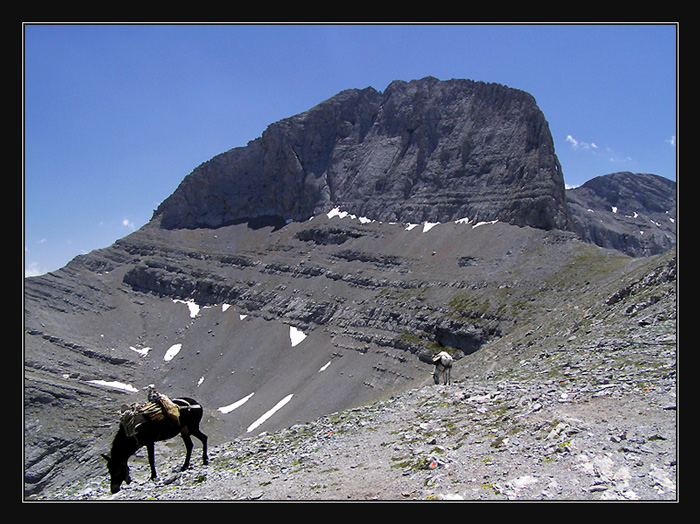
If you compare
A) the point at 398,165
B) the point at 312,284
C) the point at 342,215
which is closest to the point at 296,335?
the point at 312,284

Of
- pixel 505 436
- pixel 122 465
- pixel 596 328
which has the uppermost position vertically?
pixel 596 328

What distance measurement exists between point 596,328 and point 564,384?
35.4 ft

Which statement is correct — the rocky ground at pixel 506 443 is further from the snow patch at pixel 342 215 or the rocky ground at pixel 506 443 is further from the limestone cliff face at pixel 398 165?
the snow patch at pixel 342 215

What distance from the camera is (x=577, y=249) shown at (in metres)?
84.0

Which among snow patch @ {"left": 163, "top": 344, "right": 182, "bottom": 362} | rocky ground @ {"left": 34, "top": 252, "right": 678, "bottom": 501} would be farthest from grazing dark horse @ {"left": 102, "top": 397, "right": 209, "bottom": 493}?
snow patch @ {"left": 163, "top": 344, "right": 182, "bottom": 362}

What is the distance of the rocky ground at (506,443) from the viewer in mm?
9461

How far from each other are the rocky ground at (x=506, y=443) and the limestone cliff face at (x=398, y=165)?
83356 mm

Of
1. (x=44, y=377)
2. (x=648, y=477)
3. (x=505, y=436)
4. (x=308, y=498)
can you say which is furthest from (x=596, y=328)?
(x=44, y=377)

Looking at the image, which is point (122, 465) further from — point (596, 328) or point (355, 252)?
point (355, 252)

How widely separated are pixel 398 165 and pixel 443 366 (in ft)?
387

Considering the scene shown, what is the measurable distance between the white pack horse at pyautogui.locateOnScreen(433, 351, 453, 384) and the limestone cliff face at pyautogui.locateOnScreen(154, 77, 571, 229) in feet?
262

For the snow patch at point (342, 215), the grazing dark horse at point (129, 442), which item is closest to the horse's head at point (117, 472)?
the grazing dark horse at point (129, 442)

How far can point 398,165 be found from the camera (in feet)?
452

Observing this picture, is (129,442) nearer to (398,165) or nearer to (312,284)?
(312,284)
